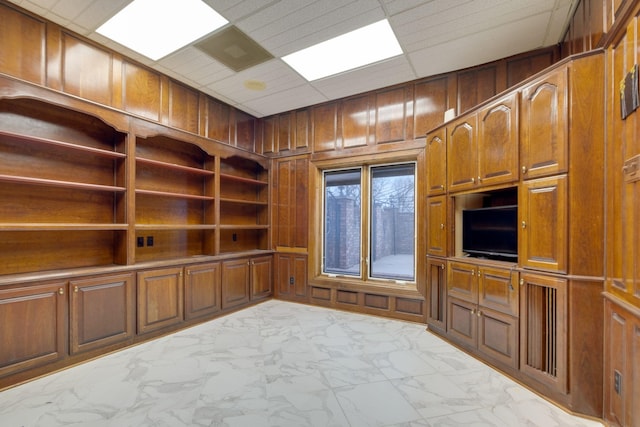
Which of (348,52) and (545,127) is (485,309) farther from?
(348,52)

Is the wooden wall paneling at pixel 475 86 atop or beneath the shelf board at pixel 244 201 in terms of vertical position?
atop

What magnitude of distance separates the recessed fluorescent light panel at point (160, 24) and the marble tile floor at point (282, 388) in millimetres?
3207

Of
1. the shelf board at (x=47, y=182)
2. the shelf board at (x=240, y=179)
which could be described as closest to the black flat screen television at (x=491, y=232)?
the shelf board at (x=240, y=179)

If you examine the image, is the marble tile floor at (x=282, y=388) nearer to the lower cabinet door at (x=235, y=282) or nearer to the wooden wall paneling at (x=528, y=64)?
the lower cabinet door at (x=235, y=282)

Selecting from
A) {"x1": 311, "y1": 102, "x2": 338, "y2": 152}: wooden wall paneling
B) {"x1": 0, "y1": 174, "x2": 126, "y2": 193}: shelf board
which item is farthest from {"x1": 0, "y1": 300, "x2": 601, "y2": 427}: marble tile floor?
{"x1": 311, "y1": 102, "x2": 338, "y2": 152}: wooden wall paneling

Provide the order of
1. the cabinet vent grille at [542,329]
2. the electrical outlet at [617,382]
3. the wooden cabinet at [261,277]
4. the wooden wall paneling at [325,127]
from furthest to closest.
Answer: the wooden cabinet at [261,277], the wooden wall paneling at [325,127], the cabinet vent grille at [542,329], the electrical outlet at [617,382]

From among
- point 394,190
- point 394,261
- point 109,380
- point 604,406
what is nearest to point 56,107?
point 109,380

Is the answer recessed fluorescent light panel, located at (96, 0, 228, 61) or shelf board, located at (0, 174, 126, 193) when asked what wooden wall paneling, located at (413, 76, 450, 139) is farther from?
shelf board, located at (0, 174, 126, 193)

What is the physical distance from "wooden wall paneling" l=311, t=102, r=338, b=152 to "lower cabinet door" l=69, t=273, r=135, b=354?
317 centimetres

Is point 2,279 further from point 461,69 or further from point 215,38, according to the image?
point 461,69

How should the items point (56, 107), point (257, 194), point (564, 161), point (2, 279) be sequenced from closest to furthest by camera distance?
point (564, 161), point (2, 279), point (56, 107), point (257, 194)

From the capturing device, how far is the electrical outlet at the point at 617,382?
5.76 ft

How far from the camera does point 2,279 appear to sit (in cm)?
233

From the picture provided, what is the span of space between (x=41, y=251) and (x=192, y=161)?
6.61ft
